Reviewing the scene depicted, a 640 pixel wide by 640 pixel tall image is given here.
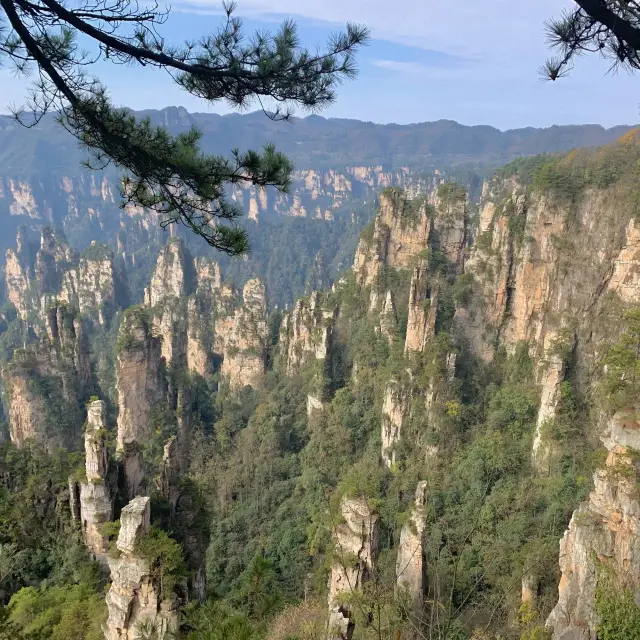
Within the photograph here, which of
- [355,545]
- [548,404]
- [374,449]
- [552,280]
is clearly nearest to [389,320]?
[374,449]

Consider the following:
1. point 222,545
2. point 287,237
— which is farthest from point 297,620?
point 287,237

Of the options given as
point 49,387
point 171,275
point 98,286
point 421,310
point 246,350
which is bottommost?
point 49,387

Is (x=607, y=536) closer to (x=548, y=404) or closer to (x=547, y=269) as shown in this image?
(x=548, y=404)

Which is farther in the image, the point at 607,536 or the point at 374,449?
the point at 374,449

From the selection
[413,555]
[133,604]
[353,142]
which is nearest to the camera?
[133,604]

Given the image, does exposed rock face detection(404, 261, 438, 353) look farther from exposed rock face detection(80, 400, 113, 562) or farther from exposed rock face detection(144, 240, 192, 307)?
exposed rock face detection(144, 240, 192, 307)

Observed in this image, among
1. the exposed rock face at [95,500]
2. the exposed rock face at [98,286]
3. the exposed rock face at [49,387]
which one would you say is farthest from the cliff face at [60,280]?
the exposed rock face at [95,500]

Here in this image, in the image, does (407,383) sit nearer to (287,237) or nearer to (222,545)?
(222,545)

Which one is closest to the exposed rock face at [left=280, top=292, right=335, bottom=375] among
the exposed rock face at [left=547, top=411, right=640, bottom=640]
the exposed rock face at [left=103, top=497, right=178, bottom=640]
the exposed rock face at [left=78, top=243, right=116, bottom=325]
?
the exposed rock face at [left=547, top=411, right=640, bottom=640]
